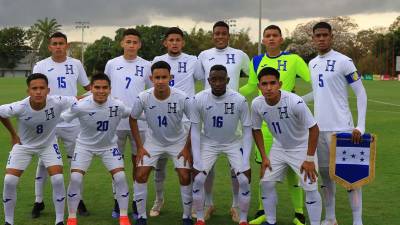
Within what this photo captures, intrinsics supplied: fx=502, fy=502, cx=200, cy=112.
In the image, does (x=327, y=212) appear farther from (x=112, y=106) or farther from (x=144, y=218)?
(x=112, y=106)

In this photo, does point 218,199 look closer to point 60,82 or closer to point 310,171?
point 310,171

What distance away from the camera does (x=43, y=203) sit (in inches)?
266

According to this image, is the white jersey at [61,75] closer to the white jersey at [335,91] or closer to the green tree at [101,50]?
the white jersey at [335,91]

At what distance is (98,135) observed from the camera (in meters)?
6.07

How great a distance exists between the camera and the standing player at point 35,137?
5.82 meters

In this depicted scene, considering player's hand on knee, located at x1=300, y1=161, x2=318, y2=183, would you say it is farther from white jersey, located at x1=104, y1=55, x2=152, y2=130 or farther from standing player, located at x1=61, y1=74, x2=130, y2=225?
white jersey, located at x1=104, y1=55, x2=152, y2=130

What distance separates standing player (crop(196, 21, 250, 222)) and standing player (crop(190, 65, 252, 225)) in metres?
0.63

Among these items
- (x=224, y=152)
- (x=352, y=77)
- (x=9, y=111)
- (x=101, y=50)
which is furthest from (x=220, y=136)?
(x=101, y=50)

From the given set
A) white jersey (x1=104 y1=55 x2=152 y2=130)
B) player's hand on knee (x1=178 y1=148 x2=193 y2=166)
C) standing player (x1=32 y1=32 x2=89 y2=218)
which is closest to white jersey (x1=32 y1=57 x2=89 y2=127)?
standing player (x1=32 y1=32 x2=89 y2=218)

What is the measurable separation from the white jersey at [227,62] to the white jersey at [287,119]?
3.21 feet

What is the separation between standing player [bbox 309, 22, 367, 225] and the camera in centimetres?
568

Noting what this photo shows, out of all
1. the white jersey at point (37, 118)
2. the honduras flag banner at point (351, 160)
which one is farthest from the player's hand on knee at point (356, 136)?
the white jersey at point (37, 118)

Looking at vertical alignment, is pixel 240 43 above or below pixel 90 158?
above

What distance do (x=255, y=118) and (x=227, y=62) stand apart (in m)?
1.15
